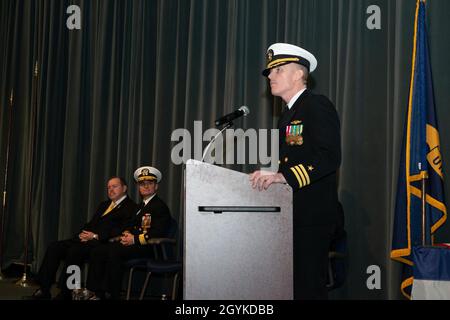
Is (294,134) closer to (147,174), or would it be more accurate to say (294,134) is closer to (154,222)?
(154,222)

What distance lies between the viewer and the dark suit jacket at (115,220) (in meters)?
5.69

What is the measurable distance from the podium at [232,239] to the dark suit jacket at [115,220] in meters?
3.42

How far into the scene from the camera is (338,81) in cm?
497

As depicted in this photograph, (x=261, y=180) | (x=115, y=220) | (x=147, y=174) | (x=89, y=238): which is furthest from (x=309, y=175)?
(x=89, y=238)

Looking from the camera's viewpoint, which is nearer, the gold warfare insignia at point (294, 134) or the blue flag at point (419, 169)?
the gold warfare insignia at point (294, 134)

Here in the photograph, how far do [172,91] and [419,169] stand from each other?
2.85 metres

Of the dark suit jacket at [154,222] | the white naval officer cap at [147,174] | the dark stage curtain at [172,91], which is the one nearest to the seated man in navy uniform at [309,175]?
the dark stage curtain at [172,91]

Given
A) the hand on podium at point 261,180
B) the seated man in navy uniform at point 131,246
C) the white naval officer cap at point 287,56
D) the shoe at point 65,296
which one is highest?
the white naval officer cap at point 287,56

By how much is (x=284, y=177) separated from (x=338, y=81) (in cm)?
265

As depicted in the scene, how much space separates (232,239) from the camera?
94.8 inches

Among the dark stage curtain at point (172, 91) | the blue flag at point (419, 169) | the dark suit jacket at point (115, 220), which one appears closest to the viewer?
the blue flag at point (419, 169)

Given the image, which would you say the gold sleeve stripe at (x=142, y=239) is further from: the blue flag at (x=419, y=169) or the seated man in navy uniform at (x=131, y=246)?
the blue flag at (x=419, y=169)
